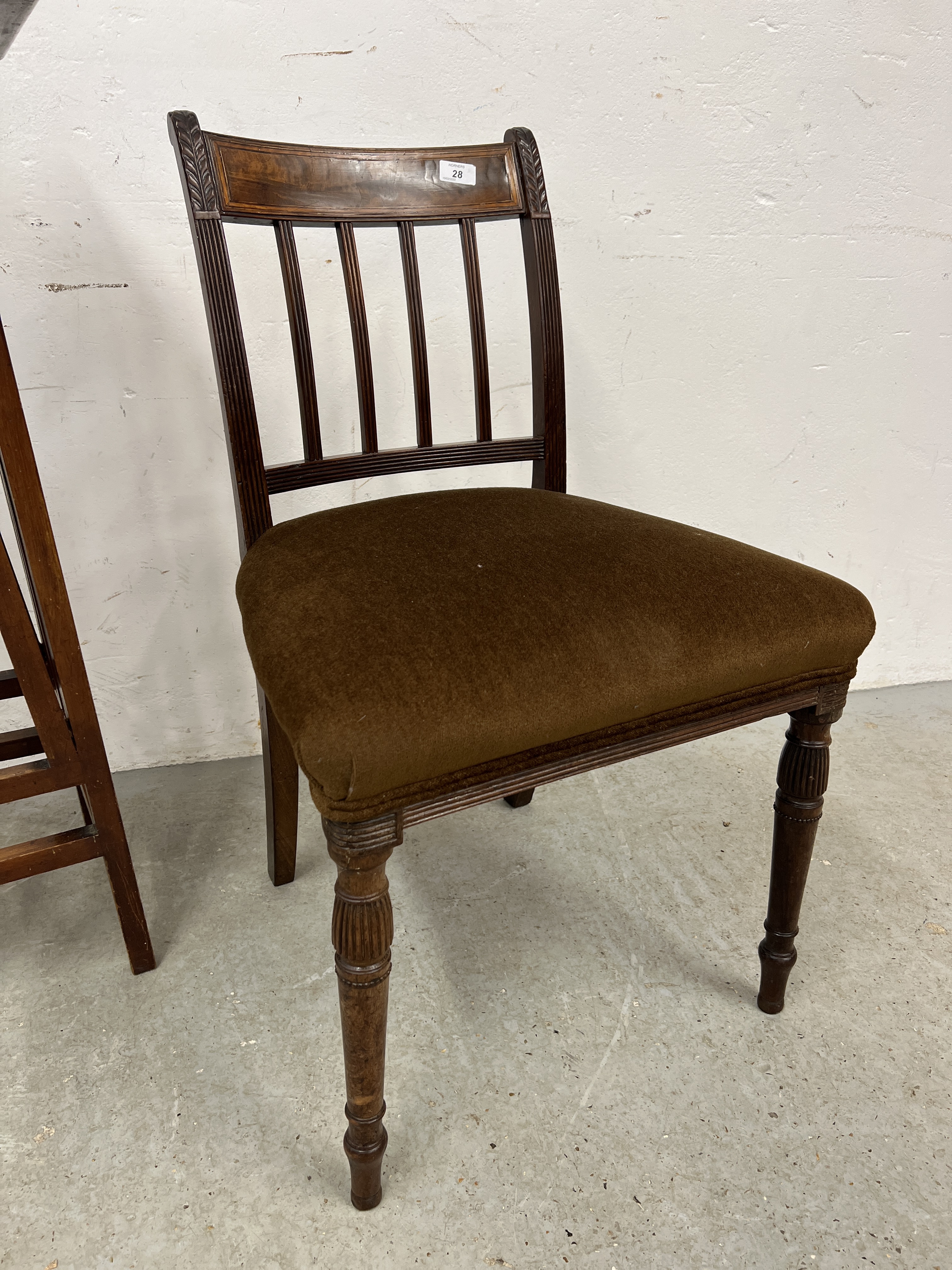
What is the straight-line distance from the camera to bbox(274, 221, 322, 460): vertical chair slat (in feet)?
3.16

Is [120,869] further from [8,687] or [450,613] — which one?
[450,613]

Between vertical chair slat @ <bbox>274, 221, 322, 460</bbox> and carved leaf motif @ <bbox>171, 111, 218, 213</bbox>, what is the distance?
9 centimetres

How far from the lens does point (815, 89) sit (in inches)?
57.1

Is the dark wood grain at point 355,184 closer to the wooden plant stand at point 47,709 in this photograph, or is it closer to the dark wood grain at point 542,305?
the dark wood grain at point 542,305

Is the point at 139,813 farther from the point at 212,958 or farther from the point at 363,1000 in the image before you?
the point at 363,1000

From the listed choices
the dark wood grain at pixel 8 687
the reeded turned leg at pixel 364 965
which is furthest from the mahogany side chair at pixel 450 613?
the dark wood grain at pixel 8 687

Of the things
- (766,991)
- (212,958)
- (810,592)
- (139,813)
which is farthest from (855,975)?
(139,813)

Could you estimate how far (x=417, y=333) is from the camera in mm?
1056

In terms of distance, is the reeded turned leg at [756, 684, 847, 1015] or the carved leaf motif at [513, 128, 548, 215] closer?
the reeded turned leg at [756, 684, 847, 1015]

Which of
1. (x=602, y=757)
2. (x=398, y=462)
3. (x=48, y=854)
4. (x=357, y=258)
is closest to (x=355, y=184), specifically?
(x=357, y=258)

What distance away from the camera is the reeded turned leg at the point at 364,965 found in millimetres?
647

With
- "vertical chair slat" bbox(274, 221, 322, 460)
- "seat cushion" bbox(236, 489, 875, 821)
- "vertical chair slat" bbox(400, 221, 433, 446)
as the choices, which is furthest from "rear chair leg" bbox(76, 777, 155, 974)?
"vertical chair slat" bbox(400, 221, 433, 446)

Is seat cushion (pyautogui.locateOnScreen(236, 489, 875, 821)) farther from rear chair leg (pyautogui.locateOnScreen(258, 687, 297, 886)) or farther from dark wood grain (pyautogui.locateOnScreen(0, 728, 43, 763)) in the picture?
dark wood grain (pyautogui.locateOnScreen(0, 728, 43, 763))

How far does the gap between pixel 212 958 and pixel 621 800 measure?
2.23 feet
